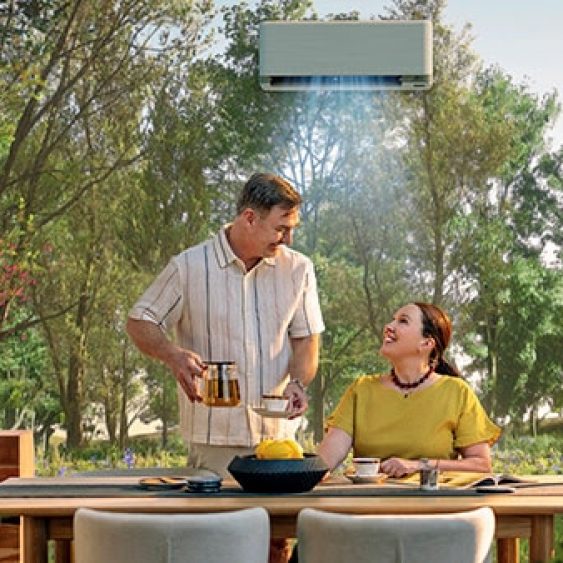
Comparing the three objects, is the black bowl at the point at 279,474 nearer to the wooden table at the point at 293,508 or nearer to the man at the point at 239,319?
the wooden table at the point at 293,508

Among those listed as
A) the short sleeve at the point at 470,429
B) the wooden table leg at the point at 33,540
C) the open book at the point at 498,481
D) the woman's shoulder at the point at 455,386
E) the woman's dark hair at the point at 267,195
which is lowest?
the wooden table leg at the point at 33,540

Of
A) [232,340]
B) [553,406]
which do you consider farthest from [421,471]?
[553,406]

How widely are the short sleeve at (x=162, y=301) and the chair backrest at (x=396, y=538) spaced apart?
50.6 inches

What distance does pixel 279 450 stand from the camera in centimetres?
334

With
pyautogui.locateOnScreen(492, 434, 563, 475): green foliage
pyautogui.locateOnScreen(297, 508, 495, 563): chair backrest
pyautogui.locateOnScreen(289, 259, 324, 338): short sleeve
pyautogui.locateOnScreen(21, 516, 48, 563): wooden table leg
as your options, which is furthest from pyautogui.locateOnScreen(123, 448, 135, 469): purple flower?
pyautogui.locateOnScreen(297, 508, 495, 563): chair backrest

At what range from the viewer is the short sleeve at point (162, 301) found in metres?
3.93

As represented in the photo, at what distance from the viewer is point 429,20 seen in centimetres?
591

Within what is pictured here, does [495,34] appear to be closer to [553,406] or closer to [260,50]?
[260,50]

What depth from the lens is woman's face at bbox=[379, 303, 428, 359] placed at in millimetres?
3705

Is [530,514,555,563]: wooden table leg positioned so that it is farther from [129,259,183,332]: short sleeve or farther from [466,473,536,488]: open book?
[129,259,183,332]: short sleeve

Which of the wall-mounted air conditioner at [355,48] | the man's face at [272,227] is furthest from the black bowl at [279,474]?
the wall-mounted air conditioner at [355,48]

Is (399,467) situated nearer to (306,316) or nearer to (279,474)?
(279,474)

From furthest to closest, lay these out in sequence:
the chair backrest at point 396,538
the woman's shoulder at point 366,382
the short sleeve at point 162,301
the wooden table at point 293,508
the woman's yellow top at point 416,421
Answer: the short sleeve at point 162,301
the woman's shoulder at point 366,382
the woman's yellow top at point 416,421
the wooden table at point 293,508
the chair backrest at point 396,538

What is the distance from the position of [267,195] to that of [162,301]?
0.45 metres
